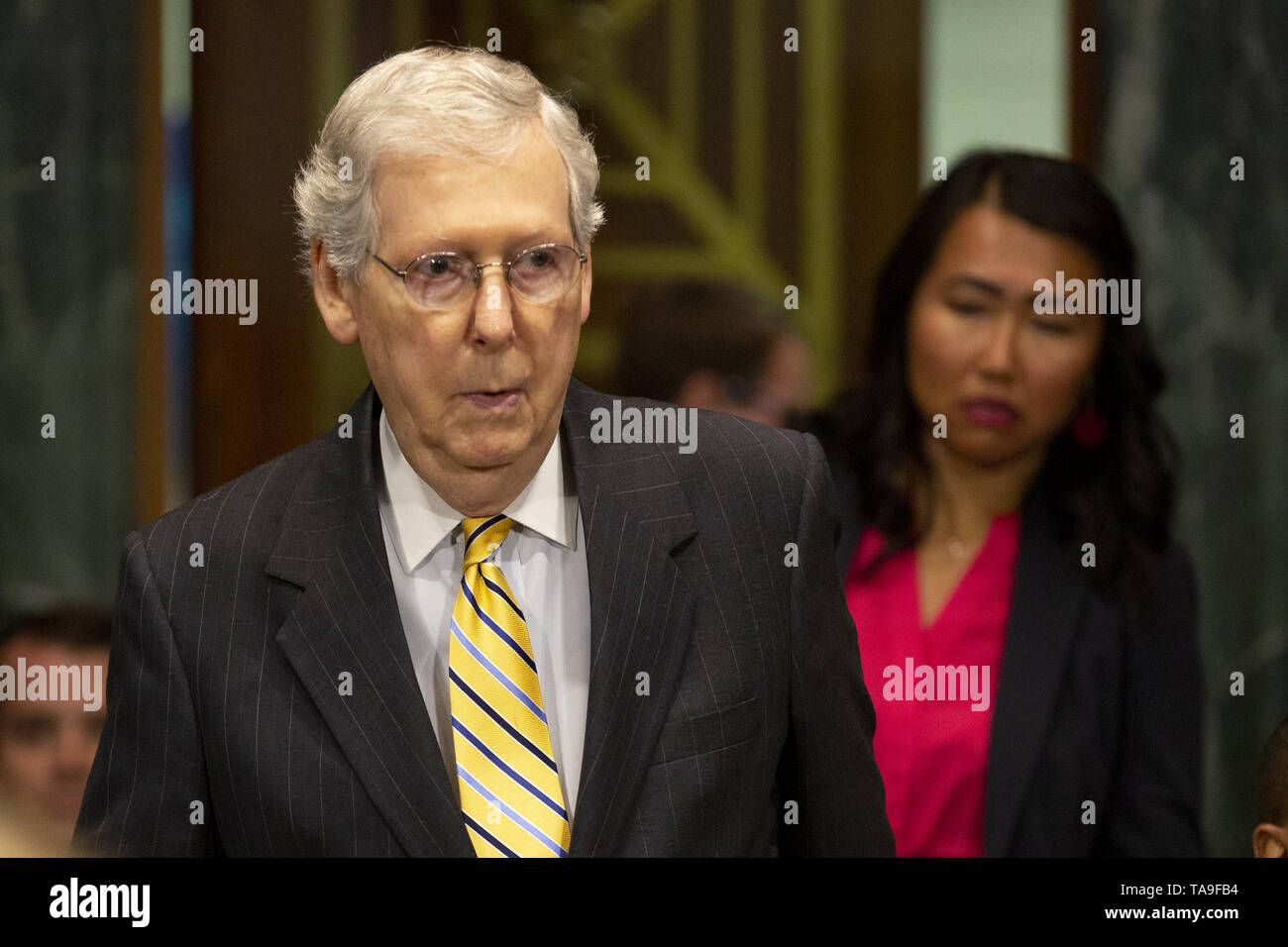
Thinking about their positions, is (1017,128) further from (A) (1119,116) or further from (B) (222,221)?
(B) (222,221)

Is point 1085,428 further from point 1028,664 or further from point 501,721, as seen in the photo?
point 501,721

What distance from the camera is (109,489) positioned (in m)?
2.57

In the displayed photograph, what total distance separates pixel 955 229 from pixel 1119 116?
41 cm

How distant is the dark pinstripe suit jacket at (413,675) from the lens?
1548 millimetres

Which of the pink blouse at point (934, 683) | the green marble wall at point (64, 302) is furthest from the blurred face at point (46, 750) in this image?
the pink blouse at point (934, 683)

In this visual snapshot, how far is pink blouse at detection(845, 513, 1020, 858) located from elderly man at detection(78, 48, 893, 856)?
68 centimetres

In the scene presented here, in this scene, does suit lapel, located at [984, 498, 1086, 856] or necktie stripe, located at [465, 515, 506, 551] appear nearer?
necktie stripe, located at [465, 515, 506, 551]

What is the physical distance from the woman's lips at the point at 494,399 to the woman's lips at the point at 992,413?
112cm

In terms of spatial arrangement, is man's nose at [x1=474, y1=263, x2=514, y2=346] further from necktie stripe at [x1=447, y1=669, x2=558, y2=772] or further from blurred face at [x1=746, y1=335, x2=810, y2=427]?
blurred face at [x1=746, y1=335, x2=810, y2=427]

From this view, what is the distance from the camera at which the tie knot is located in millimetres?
1657

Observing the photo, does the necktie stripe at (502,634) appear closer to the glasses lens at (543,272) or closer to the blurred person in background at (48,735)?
the glasses lens at (543,272)


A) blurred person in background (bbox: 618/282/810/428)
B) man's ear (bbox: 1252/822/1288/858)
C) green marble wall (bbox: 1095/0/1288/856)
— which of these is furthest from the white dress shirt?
green marble wall (bbox: 1095/0/1288/856)

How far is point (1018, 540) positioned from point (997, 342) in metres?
0.34

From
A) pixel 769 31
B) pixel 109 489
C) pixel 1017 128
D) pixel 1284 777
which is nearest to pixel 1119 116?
pixel 1017 128
